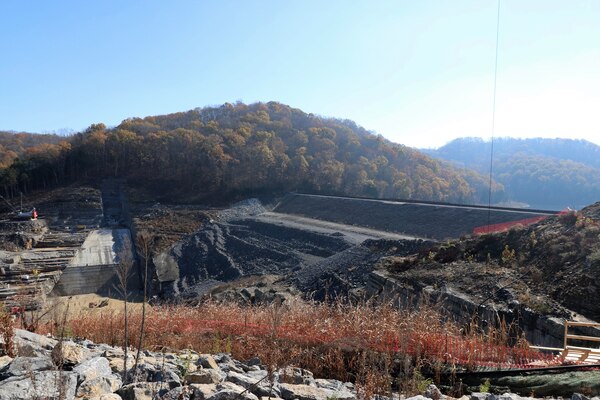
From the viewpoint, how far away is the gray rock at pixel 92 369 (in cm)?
324

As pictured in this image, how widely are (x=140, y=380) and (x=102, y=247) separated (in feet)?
109

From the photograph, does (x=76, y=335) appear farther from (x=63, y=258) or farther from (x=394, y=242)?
(x=63, y=258)

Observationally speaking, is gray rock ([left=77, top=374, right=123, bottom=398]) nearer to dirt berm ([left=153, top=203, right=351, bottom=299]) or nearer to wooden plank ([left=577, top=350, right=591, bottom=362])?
wooden plank ([left=577, top=350, right=591, bottom=362])

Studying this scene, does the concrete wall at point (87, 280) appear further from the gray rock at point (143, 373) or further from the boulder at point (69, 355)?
the gray rock at point (143, 373)

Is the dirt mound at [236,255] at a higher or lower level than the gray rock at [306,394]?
lower

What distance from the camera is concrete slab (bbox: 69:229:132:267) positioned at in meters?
29.6

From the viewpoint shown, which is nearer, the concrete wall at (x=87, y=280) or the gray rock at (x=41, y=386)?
the gray rock at (x=41, y=386)

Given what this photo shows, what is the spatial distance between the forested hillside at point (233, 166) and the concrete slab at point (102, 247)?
15.8 meters

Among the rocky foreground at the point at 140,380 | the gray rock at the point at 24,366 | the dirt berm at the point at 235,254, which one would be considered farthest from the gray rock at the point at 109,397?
the dirt berm at the point at 235,254

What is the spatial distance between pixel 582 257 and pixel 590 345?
3941mm

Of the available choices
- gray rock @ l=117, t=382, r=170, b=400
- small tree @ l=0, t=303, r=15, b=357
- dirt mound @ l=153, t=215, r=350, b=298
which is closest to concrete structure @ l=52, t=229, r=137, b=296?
dirt mound @ l=153, t=215, r=350, b=298

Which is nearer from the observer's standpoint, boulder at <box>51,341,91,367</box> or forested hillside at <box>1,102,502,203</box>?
boulder at <box>51,341,91,367</box>

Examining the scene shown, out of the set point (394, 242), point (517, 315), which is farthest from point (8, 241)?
point (517, 315)

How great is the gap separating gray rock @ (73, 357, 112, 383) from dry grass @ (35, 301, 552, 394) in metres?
1.41
